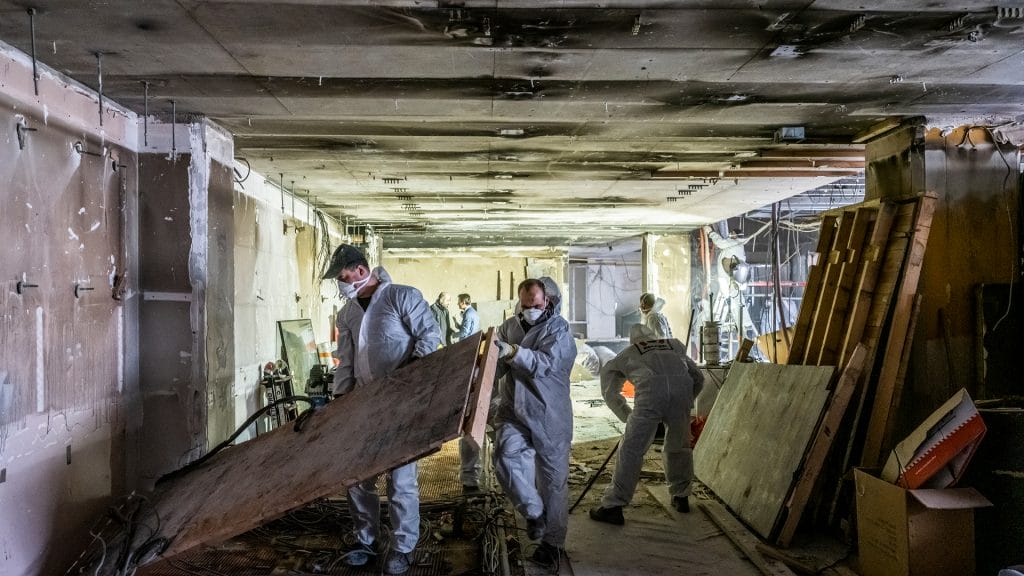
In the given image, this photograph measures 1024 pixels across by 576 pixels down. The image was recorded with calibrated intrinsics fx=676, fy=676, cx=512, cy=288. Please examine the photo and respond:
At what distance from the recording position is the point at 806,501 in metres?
3.69

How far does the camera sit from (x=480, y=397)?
2355 mm

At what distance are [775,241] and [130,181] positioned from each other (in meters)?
5.70

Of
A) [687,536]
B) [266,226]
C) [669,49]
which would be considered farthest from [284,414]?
[669,49]

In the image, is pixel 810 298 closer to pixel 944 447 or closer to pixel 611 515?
pixel 944 447

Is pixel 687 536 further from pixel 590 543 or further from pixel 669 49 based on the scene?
pixel 669 49

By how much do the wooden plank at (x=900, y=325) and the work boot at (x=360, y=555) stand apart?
2.69 meters

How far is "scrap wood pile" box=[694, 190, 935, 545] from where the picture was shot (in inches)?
147

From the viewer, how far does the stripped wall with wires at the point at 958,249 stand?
3877 mm

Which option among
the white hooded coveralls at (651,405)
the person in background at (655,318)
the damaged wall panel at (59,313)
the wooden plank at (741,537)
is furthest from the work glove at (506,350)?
the damaged wall panel at (59,313)

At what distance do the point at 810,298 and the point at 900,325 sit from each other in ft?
2.75

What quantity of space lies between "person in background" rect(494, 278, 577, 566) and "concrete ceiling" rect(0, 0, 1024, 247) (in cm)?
133

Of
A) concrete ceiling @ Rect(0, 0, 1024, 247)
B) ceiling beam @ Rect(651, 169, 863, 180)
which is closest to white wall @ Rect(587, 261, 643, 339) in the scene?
ceiling beam @ Rect(651, 169, 863, 180)

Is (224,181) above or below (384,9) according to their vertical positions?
below

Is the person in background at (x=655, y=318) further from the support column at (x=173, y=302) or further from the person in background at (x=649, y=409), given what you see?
the support column at (x=173, y=302)
